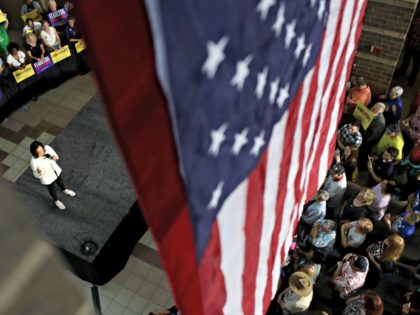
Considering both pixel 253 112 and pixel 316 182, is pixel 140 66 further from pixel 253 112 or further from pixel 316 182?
pixel 316 182

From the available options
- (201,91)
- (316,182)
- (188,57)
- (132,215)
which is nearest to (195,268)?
(201,91)

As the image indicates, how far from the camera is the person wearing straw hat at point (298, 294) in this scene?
569 cm

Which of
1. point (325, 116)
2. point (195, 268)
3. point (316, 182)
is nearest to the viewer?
point (195, 268)

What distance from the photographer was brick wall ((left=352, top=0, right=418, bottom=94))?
7.91 meters

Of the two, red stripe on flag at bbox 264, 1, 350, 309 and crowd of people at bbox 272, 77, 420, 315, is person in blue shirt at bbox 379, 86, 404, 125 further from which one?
red stripe on flag at bbox 264, 1, 350, 309

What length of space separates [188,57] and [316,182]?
3.69 m

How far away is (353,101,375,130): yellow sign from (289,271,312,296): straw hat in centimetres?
263

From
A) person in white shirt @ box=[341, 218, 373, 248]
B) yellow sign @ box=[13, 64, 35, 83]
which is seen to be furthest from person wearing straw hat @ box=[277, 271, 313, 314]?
yellow sign @ box=[13, 64, 35, 83]

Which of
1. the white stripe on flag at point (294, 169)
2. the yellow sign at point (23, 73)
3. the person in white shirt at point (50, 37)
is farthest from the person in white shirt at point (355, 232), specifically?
the person in white shirt at point (50, 37)

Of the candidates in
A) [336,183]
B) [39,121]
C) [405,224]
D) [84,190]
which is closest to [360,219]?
[405,224]

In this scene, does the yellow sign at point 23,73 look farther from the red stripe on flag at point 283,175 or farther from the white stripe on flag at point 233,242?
the white stripe on flag at point 233,242

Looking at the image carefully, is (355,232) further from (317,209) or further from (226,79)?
(226,79)

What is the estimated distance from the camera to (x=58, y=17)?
34.9 ft

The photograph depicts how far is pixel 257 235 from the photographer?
11.4ft
